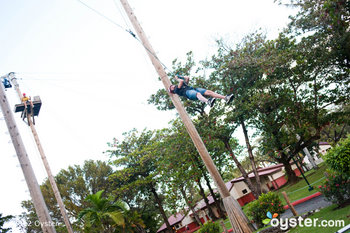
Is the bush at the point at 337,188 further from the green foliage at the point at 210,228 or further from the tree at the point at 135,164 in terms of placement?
the tree at the point at 135,164

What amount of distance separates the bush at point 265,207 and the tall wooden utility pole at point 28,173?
6085 mm

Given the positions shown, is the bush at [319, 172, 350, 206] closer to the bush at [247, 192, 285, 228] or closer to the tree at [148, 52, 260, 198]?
the bush at [247, 192, 285, 228]

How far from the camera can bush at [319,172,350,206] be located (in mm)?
6664

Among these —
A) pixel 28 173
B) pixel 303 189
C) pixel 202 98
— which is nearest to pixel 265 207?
pixel 202 98

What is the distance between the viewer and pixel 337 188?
22.4 feet

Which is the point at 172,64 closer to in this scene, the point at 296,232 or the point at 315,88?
the point at 315,88

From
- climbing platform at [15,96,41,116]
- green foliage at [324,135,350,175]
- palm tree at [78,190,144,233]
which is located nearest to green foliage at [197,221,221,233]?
palm tree at [78,190,144,233]

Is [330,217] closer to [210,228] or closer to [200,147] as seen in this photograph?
[200,147]

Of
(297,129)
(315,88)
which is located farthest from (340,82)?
(297,129)

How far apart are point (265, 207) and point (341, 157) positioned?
9.62 ft

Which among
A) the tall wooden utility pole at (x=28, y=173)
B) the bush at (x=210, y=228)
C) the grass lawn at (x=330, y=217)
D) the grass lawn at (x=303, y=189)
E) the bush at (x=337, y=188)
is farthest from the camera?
the grass lawn at (x=303, y=189)

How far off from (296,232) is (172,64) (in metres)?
13.3

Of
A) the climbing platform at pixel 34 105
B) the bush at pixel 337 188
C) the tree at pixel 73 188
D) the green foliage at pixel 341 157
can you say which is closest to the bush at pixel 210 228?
the bush at pixel 337 188

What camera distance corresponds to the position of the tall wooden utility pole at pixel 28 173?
5.20 meters
